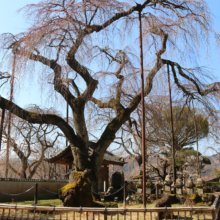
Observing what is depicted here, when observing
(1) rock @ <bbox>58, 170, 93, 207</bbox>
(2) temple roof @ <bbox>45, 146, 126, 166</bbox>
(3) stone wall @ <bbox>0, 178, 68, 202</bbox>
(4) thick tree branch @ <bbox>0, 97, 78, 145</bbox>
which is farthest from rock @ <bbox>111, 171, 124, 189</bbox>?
(1) rock @ <bbox>58, 170, 93, 207</bbox>

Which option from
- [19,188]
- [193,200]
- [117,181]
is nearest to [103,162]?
[117,181]

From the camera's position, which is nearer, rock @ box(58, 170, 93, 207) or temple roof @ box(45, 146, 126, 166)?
rock @ box(58, 170, 93, 207)

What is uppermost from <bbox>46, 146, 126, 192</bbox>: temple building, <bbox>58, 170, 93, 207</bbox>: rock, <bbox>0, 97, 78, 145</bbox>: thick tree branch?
<bbox>0, 97, 78, 145</bbox>: thick tree branch

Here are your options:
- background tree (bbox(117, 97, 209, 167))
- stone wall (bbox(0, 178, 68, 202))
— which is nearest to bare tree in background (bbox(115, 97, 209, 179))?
background tree (bbox(117, 97, 209, 167))

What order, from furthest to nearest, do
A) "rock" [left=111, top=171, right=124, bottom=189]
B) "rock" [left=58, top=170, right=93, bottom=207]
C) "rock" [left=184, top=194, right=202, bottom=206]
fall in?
1. "rock" [left=111, top=171, right=124, bottom=189]
2. "rock" [left=184, top=194, right=202, bottom=206]
3. "rock" [left=58, top=170, right=93, bottom=207]

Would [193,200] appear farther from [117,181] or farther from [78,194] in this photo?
[117,181]

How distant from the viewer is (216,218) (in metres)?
5.21

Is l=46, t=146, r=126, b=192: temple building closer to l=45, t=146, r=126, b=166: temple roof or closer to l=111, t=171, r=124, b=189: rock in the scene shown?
l=45, t=146, r=126, b=166: temple roof

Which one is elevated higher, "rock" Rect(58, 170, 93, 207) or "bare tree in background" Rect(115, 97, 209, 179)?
"bare tree in background" Rect(115, 97, 209, 179)

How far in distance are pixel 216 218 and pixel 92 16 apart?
22.9 feet

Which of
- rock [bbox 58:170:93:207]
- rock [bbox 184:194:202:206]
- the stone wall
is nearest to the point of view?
rock [bbox 58:170:93:207]

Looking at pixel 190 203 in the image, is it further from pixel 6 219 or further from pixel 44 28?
pixel 44 28

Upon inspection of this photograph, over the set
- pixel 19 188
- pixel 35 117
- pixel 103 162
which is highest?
pixel 35 117

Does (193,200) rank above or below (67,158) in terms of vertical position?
below
